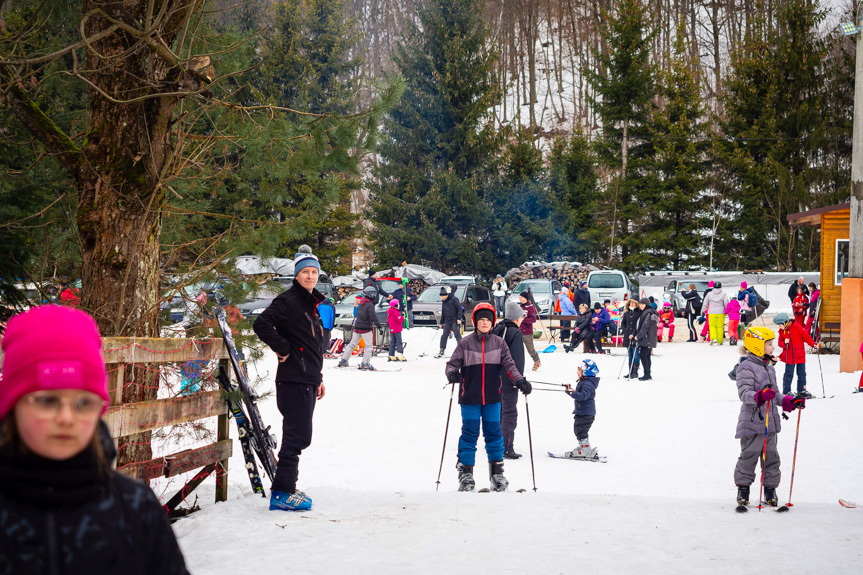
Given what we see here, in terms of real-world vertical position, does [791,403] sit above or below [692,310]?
below

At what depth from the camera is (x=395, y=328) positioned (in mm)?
18906

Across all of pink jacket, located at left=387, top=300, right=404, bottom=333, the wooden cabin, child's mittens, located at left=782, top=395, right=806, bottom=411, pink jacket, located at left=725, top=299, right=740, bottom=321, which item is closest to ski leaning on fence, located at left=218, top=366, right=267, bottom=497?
child's mittens, located at left=782, top=395, right=806, bottom=411

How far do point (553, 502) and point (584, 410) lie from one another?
266 centimetres

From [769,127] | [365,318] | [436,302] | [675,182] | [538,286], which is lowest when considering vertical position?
[365,318]

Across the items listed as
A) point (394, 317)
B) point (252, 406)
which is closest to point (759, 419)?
point (252, 406)

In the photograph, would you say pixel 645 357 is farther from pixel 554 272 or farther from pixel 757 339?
pixel 554 272

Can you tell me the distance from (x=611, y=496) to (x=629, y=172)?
136ft

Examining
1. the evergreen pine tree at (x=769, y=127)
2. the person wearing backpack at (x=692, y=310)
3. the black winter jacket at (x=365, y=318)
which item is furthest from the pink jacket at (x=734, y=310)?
the evergreen pine tree at (x=769, y=127)

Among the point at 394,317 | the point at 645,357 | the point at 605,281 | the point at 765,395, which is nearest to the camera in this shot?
the point at 765,395

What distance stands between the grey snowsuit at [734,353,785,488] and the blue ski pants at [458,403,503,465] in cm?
201

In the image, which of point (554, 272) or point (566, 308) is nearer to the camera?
point (566, 308)

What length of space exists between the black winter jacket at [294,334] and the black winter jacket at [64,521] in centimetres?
384

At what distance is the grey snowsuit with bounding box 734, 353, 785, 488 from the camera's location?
21.4 feet

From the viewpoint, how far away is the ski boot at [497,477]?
7.20 meters
